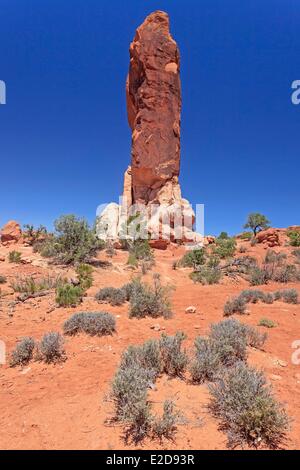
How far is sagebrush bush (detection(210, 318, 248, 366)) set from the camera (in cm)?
414

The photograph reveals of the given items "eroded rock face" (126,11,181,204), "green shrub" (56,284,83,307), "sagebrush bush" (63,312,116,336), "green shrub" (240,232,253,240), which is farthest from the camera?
"green shrub" (240,232,253,240)

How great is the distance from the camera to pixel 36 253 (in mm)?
16344

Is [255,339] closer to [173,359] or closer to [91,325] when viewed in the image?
[173,359]

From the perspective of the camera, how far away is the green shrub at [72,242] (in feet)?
46.8

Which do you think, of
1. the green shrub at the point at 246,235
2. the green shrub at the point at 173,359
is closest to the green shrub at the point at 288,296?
the green shrub at the point at 173,359

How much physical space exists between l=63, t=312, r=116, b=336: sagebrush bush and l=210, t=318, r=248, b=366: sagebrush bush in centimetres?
202

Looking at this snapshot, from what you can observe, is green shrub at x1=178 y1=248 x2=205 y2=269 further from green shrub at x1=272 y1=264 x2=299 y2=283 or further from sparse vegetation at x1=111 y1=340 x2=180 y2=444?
sparse vegetation at x1=111 y1=340 x2=180 y2=444

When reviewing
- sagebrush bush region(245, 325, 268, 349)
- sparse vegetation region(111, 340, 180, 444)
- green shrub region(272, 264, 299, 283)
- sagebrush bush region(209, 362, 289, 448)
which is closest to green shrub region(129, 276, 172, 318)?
sagebrush bush region(245, 325, 268, 349)

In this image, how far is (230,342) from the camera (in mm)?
4414

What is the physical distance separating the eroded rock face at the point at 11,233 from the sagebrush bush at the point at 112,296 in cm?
1724
